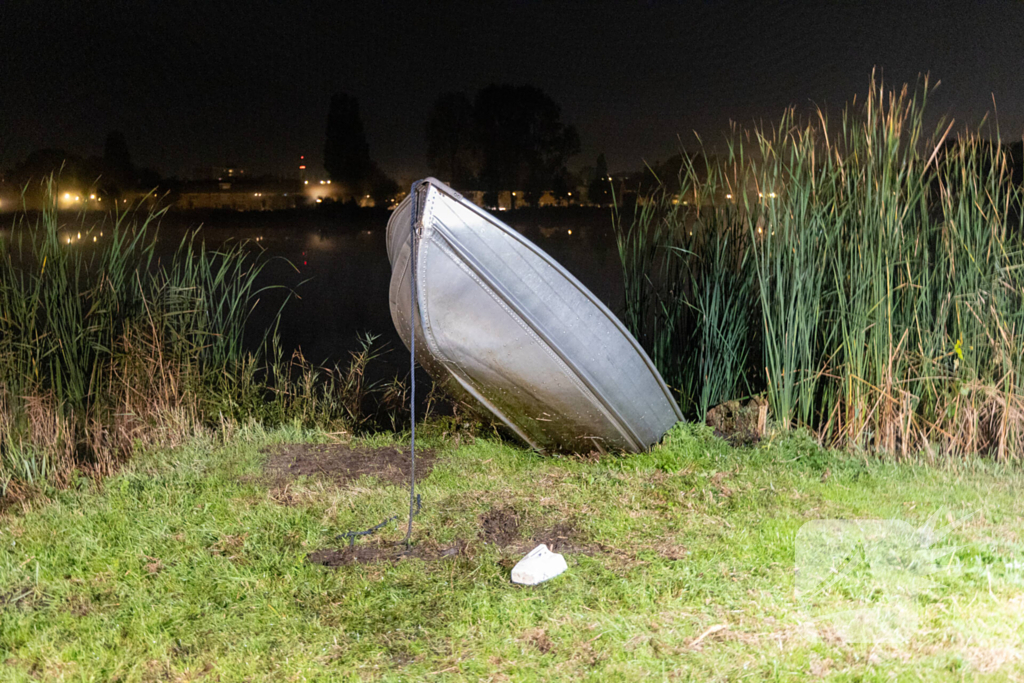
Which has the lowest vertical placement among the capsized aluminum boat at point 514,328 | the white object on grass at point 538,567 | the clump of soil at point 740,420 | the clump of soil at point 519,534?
the clump of soil at point 519,534

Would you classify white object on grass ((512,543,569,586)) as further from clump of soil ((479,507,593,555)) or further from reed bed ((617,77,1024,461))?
reed bed ((617,77,1024,461))

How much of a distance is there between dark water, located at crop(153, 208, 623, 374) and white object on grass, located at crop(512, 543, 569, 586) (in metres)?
5.48

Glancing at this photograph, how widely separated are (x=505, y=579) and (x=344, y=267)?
1569 centimetres

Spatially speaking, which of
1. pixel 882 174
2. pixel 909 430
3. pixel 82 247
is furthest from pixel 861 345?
pixel 82 247

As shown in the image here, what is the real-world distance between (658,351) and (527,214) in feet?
41.1

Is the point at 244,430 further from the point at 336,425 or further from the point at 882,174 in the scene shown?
the point at 882,174

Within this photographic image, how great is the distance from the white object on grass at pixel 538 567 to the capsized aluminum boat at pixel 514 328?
0.96m

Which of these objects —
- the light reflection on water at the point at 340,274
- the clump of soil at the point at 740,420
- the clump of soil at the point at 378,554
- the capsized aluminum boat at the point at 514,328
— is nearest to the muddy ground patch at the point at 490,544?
the clump of soil at the point at 378,554

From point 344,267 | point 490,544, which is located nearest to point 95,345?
point 490,544

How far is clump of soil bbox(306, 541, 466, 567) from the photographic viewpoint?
8.72 feet

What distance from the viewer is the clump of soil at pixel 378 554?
2.66m

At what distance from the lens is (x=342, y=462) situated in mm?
3736

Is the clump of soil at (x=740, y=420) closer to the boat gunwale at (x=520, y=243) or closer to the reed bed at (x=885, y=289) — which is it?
the reed bed at (x=885, y=289)

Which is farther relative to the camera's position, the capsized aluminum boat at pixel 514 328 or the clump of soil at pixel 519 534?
the capsized aluminum boat at pixel 514 328
